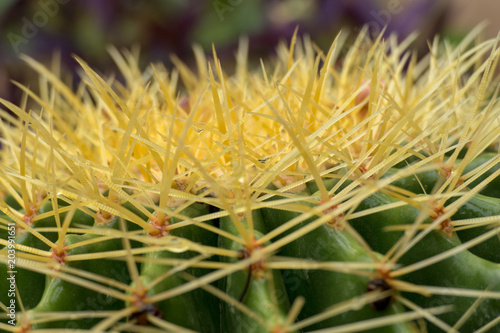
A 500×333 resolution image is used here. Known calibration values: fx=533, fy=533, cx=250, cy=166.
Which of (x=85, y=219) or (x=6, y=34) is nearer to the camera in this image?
(x=85, y=219)

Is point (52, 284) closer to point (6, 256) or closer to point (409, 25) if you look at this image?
point (6, 256)

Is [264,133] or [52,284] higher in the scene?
[264,133]

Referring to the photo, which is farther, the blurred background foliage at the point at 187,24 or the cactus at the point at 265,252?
the blurred background foliage at the point at 187,24

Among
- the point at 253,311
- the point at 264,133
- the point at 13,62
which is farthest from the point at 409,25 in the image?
the point at 253,311

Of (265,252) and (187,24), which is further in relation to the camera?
(187,24)

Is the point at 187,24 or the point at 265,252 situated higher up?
the point at 187,24

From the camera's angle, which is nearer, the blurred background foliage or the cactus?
the cactus

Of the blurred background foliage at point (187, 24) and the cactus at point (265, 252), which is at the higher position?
the blurred background foliage at point (187, 24)

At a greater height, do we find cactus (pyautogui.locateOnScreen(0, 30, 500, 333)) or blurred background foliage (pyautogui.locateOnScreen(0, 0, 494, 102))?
blurred background foliage (pyautogui.locateOnScreen(0, 0, 494, 102))
